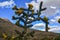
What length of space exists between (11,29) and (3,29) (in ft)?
5.00

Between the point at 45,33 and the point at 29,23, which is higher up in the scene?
the point at 29,23

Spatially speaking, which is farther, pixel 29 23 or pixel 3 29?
pixel 3 29

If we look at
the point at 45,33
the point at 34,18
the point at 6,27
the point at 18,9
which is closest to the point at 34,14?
the point at 34,18

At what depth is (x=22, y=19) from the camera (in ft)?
22.0

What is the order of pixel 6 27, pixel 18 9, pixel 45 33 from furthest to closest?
pixel 6 27
pixel 45 33
pixel 18 9

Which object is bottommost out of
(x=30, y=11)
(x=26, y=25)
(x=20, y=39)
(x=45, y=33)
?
(x=45, y=33)

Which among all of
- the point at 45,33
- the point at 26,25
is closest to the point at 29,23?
the point at 26,25

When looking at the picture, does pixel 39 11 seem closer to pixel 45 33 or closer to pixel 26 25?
pixel 26 25

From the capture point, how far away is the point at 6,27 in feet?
115

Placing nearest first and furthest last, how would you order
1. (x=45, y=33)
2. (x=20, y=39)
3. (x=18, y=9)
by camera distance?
(x=18, y=9) → (x=20, y=39) → (x=45, y=33)

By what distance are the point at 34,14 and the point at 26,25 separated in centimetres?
44

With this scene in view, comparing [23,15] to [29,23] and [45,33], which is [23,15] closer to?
[29,23]

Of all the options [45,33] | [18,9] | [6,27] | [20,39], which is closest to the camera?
[18,9]

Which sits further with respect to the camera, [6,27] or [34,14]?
[6,27]
